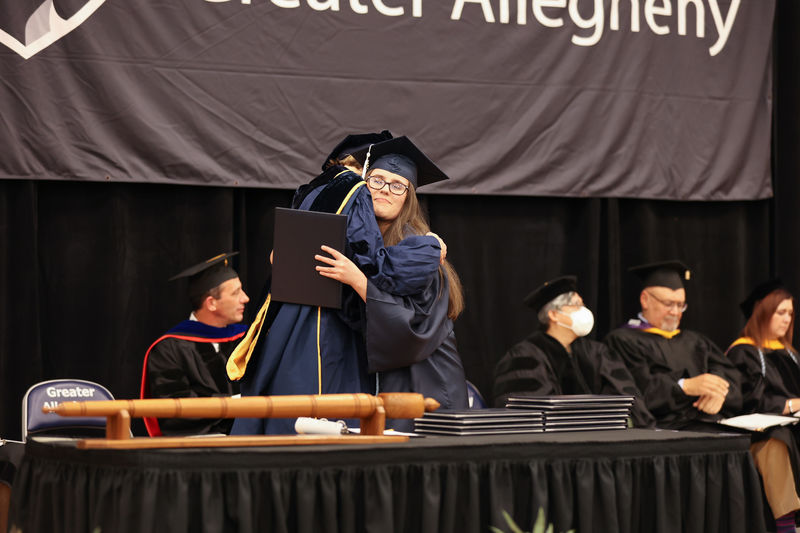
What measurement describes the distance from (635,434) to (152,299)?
10.9 feet

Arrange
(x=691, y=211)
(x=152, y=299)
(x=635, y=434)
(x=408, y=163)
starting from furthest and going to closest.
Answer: (x=691, y=211) → (x=152, y=299) → (x=408, y=163) → (x=635, y=434)

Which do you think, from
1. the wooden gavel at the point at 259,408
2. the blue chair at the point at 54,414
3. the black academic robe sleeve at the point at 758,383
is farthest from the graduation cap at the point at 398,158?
the black academic robe sleeve at the point at 758,383

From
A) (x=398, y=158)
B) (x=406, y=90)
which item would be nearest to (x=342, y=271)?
(x=398, y=158)

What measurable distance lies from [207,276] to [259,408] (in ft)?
9.07

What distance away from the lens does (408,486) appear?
2.53 meters

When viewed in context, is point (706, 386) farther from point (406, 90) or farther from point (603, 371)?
point (406, 90)

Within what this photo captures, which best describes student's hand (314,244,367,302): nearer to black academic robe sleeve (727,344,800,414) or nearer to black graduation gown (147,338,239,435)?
black graduation gown (147,338,239,435)

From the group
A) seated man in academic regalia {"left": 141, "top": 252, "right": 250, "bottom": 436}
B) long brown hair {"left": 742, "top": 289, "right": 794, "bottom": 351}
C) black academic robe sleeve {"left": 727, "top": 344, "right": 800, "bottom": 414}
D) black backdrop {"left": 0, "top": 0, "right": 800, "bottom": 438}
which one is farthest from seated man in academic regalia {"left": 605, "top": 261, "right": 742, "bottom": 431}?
seated man in academic regalia {"left": 141, "top": 252, "right": 250, "bottom": 436}

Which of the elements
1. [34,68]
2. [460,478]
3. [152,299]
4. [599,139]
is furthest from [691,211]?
[460,478]

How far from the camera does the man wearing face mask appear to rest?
5555 mm

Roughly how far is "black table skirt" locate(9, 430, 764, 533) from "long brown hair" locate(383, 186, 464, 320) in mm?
848

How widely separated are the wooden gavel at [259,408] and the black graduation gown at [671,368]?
10.8ft

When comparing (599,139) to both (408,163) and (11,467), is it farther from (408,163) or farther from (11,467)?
(11,467)

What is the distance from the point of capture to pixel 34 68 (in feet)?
17.0
